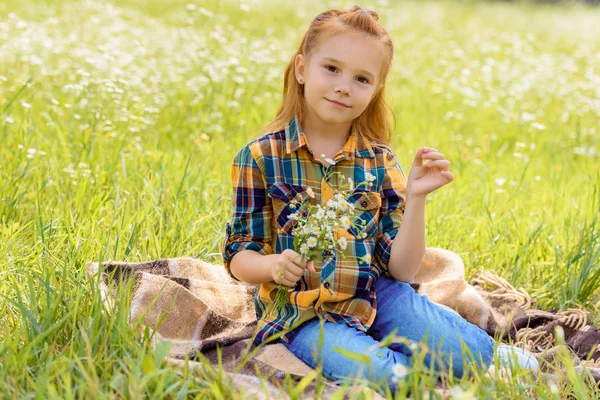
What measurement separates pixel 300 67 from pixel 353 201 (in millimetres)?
469

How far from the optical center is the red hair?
242 centimetres

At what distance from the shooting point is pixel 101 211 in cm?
311

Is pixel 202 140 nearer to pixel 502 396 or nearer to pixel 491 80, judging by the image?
pixel 502 396

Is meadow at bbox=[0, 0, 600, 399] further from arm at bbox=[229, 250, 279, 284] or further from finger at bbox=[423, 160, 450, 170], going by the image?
finger at bbox=[423, 160, 450, 170]

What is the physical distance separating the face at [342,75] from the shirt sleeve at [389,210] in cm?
27

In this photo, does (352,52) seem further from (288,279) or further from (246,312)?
(246,312)

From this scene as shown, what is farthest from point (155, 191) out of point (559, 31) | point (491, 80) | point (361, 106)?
point (559, 31)

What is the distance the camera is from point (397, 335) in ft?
8.05

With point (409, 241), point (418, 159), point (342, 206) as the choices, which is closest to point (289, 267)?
point (342, 206)

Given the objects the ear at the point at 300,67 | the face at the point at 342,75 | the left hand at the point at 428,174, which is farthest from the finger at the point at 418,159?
the ear at the point at 300,67

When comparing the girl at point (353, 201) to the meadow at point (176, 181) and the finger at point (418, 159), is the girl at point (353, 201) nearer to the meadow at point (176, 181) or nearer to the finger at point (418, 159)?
the finger at point (418, 159)

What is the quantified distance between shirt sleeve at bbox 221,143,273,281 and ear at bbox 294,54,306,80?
0.28m

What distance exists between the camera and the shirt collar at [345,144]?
95.9 inches

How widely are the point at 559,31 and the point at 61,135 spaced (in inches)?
362
